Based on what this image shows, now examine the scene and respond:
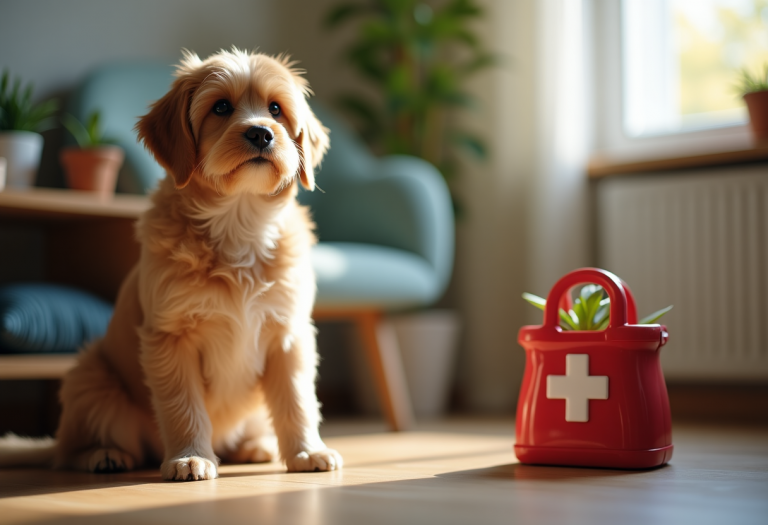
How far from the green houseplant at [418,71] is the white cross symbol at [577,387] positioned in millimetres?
1934

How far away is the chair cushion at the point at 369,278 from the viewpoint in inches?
89.0

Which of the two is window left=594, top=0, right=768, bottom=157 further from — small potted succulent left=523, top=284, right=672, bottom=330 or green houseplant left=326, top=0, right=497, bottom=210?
small potted succulent left=523, top=284, right=672, bottom=330

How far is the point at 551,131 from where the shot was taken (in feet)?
10.3

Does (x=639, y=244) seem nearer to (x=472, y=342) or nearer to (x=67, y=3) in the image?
(x=472, y=342)

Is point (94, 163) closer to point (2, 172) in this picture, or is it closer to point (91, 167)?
point (91, 167)

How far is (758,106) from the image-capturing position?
106 inches

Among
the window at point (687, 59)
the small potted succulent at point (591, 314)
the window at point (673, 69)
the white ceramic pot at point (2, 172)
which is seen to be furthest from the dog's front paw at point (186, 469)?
the window at point (687, 59)

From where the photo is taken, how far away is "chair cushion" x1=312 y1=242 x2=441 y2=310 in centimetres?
226

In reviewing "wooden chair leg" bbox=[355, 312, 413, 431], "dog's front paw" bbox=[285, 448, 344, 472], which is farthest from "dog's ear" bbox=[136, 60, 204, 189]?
"wooden chair leg" bbox=[355, 312, 413, 431]

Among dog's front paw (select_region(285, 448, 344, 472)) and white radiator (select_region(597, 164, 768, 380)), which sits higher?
white radiator (select_region(597, 164, 768, 380))

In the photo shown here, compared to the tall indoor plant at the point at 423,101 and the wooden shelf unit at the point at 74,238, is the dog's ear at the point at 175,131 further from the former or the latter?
the tall indoor plant at the point at 423,101

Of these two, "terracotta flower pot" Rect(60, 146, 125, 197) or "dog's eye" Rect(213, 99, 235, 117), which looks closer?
"dog's eye" Rect(213, 99, 235, 117)

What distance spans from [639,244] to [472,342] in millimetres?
793

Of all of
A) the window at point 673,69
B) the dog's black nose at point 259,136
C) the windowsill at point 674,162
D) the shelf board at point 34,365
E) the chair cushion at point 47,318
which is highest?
the window at point 673,69
